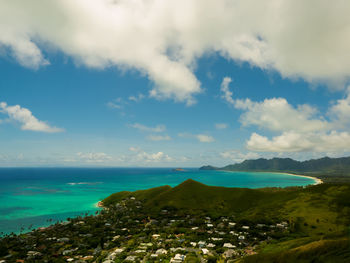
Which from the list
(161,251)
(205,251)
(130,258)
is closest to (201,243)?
(205,251)

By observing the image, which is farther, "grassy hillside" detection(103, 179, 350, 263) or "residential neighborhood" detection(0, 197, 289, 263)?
"residential neighborhood" detection(0, 197, 289, 263)

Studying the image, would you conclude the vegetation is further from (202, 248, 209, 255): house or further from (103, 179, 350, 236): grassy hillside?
(103, 179, 350, 236): grassy hillside

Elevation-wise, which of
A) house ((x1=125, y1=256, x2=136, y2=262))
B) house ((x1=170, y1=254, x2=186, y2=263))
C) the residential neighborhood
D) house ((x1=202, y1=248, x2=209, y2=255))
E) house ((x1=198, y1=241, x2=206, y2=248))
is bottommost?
the residential neighborhood

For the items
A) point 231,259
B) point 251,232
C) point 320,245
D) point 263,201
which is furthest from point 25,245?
point 263,201

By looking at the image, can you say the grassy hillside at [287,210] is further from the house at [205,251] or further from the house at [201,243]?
the house at [201,243]

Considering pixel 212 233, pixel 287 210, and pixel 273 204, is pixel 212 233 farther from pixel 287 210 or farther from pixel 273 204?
pixel 273 204

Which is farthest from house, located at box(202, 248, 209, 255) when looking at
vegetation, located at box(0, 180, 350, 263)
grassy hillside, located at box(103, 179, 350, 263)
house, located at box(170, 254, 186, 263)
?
grassy hillside, located at box(103, 179, 350, 263)

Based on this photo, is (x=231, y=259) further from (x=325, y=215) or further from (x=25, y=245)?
(x=25, y=245)

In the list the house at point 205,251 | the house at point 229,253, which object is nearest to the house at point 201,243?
the house at point 205,251

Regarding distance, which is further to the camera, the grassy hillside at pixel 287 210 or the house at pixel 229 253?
the house at pixel 229 253
